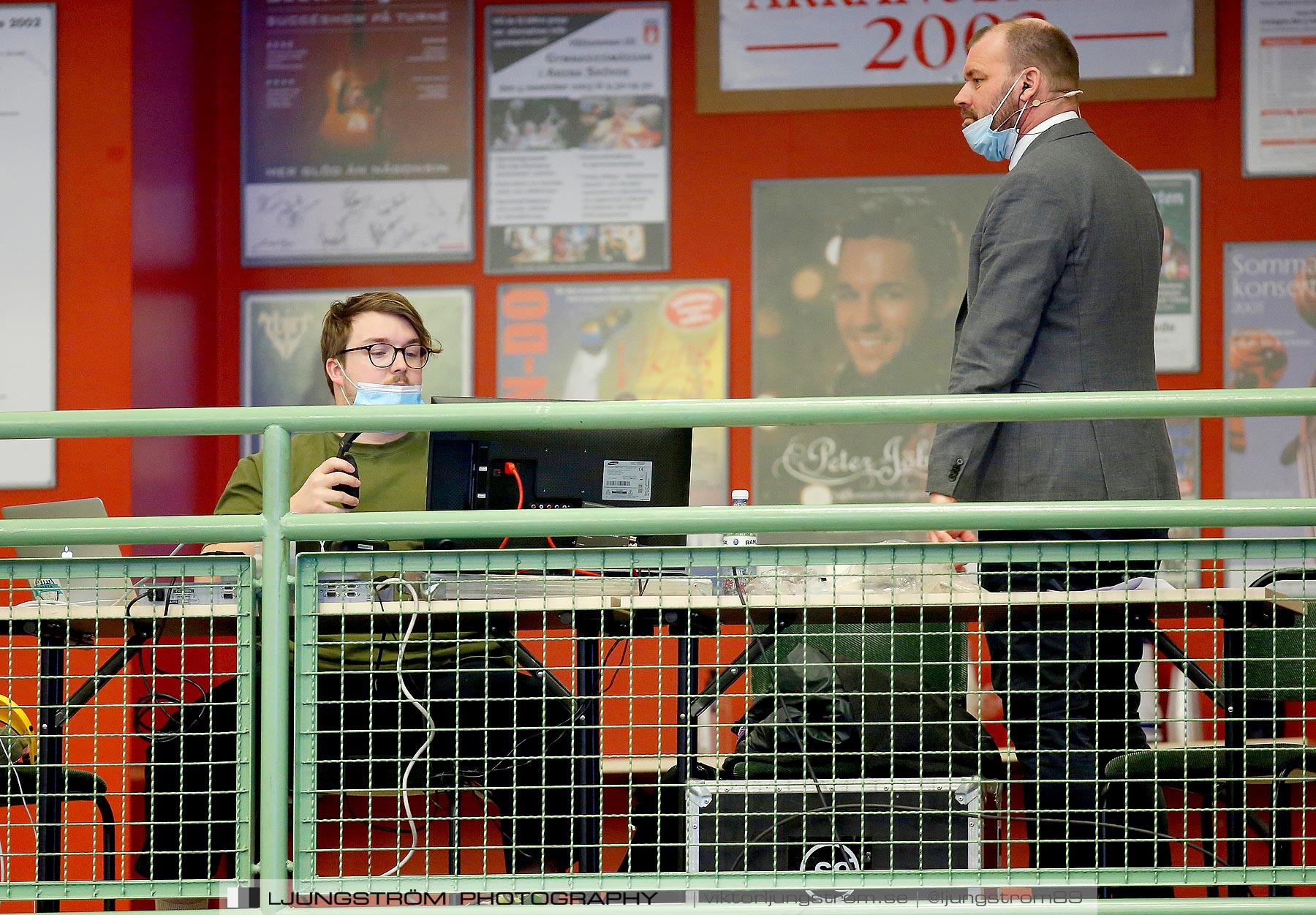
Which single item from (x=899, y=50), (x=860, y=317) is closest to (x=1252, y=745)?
(x=860, y=317)

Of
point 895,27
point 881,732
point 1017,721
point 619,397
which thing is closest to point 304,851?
point 1017,721

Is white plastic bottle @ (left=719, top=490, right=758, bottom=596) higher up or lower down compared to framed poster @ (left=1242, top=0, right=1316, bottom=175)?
lower down

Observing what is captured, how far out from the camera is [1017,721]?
1.67 m

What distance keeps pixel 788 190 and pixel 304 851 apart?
3.17 metres

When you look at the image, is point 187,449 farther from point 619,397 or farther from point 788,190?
point 788,190

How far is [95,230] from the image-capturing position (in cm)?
390

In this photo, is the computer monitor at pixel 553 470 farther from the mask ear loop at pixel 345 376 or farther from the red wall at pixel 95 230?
the red wall at pixel 95 230

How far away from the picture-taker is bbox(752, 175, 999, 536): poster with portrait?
4328 mm

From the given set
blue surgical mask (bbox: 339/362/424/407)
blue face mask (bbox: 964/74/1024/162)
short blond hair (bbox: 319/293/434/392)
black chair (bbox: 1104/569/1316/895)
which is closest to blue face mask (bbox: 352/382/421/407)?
blue surgical mask (bbox: 339/362/424/407)

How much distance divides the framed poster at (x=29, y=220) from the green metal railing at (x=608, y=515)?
7.94 feet

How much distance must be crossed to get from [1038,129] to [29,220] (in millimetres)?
2893

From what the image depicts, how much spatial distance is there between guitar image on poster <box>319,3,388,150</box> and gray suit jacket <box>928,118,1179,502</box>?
8.62 feet

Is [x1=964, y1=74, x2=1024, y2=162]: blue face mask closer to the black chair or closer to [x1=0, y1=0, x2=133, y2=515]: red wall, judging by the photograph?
the black chair

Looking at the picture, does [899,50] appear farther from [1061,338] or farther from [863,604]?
[863,604]
